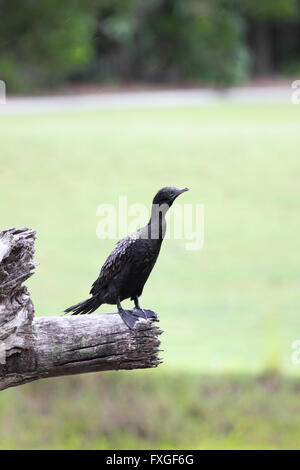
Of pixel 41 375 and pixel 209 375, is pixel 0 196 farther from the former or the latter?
→ pixel 41 375

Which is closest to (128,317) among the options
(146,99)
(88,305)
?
(88,305)

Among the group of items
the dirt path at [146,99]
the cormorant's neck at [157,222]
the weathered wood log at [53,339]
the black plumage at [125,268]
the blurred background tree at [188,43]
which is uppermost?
the blurred background tree at [188,43]

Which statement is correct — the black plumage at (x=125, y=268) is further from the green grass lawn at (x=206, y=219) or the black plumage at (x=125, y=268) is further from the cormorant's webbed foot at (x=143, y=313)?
the green grass lawn at (x=206, y=219)

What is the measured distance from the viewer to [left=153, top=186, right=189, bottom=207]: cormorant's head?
193 centimetres

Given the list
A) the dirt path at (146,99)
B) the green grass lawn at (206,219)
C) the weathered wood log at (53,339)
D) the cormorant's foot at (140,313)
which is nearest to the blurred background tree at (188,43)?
the dirt path at (146,99)

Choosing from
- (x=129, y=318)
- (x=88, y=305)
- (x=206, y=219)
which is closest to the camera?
(x=88, y=305)

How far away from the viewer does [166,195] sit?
1942mm

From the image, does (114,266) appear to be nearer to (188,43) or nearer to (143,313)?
(143,313)

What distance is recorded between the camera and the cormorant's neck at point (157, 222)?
1.97 meters

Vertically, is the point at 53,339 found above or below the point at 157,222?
below

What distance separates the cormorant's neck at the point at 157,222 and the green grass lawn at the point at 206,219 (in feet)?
15.9

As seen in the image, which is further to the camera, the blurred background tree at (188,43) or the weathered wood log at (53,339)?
the blurred background tree at (188,43)

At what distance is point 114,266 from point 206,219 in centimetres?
720

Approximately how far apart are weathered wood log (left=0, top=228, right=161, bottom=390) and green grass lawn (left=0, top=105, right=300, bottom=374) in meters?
4.51
